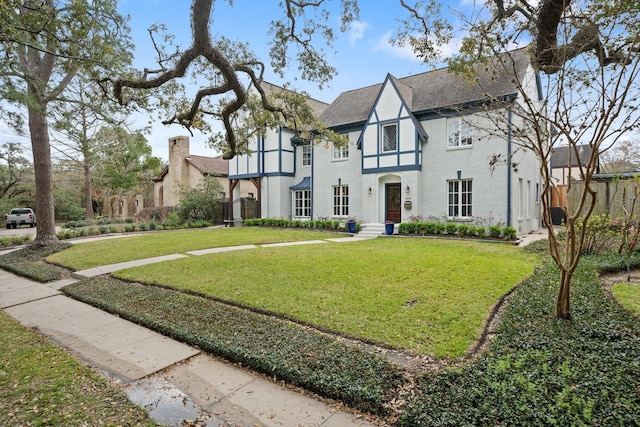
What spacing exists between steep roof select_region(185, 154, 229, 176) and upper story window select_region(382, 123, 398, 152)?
1482 cm

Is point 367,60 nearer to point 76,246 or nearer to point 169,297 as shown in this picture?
point 169,297

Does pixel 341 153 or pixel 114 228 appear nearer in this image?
pixel 114 228

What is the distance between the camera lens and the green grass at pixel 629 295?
191 inches

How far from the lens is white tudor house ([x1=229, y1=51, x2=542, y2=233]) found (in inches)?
571

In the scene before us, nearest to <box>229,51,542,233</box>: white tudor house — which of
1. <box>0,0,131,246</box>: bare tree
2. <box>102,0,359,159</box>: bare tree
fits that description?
<box>102,0,359,159</box>: bare tree

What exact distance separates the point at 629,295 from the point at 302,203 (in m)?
17.0

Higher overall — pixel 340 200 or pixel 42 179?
pixel 42 179

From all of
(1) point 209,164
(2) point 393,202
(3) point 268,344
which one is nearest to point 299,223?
(2) point 393,202

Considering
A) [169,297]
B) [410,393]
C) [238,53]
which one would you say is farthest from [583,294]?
[238,53]

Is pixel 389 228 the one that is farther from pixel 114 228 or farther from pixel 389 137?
pixel 114 228

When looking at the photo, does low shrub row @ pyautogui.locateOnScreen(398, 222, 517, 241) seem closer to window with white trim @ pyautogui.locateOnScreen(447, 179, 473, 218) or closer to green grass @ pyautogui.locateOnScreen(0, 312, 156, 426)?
window with white trim @ pyautogui.locateOnScreen(447, 179, 473, 218)

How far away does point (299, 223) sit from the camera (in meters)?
18.9

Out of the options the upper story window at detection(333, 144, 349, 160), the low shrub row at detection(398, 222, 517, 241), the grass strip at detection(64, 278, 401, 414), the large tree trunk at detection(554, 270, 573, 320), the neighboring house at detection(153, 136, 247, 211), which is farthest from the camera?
the neighboring house at detection(153, 136, 247, 211)

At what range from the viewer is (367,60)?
9195 millimetres
